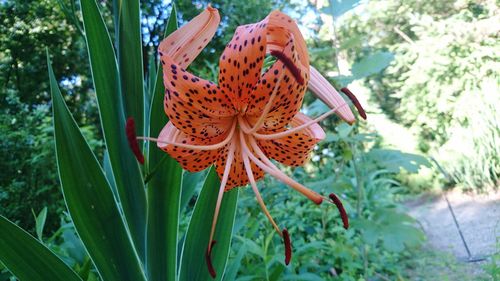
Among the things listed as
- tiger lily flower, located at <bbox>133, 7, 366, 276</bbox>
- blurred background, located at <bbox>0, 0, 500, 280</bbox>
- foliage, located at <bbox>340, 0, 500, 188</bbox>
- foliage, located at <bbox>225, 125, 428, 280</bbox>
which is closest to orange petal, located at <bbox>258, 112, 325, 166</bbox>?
tiger lily flower, located at <bbox>133, 7, 366, 276</bbox>

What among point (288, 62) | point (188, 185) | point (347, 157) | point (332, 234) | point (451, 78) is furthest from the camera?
point (451, 78)

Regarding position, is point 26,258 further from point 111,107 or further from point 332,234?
point 332,234

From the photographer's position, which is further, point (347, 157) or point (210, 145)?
point (347, 157)

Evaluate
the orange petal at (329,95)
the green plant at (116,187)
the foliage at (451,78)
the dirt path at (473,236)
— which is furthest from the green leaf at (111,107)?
the foliage at (451,78)

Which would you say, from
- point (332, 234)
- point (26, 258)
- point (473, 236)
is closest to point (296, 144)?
point (26, 258)

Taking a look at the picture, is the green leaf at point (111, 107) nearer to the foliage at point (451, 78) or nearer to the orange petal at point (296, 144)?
Result: the orange petal at point (296, 144)

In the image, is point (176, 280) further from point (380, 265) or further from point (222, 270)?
point (380, 265)
